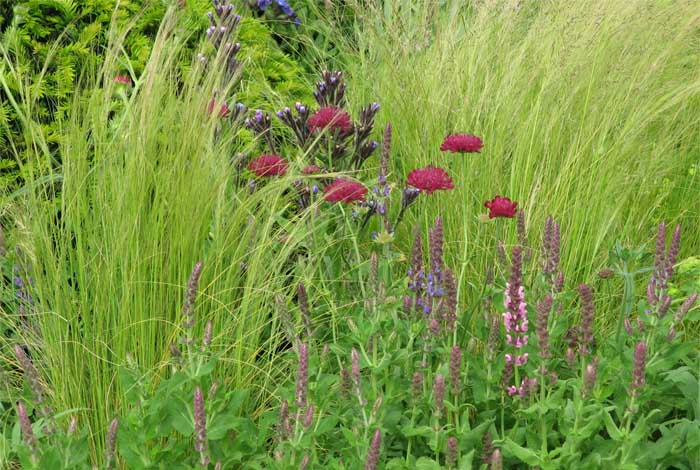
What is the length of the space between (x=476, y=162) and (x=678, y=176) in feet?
3.16

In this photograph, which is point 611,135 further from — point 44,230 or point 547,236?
point 44,230

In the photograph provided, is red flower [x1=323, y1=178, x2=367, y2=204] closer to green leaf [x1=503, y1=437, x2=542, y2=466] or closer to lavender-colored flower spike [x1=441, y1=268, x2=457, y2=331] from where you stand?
lavender-colored flower spike [x1=441, y1=268, x2=457, y2=331]

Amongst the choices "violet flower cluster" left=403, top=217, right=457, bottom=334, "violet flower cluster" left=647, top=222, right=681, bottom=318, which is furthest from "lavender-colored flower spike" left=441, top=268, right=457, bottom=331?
"violet flower cluster" left=647, top=222, right=681, bottom=318

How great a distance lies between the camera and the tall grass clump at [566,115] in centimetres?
359

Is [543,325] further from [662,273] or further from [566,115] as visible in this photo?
[566,115]

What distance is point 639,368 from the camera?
2.09 m

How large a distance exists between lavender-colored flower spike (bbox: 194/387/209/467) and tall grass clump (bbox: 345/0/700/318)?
1473 mm

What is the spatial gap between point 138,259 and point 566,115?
192cm

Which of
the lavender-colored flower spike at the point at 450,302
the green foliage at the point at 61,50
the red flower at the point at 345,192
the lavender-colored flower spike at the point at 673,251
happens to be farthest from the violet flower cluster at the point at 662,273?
the green foliage at the point at 61,50

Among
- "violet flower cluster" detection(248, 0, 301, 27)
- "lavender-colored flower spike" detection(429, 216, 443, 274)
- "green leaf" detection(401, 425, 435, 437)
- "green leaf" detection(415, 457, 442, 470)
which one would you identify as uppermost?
"violet flower cluster" detection(248, 0, 301, 27)

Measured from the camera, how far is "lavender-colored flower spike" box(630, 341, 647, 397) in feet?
6.72

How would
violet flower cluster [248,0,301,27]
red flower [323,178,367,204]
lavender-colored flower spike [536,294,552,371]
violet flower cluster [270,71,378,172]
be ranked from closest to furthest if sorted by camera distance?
lavender-colored flower spike [536,294,552,371] < red flower [323,178,367,204] < violet flower cluster [270,71,378,172] < violet flower cluster [248,0,301,27]

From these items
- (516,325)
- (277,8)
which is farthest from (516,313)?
(277,8)

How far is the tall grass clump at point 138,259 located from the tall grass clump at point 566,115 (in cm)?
85
